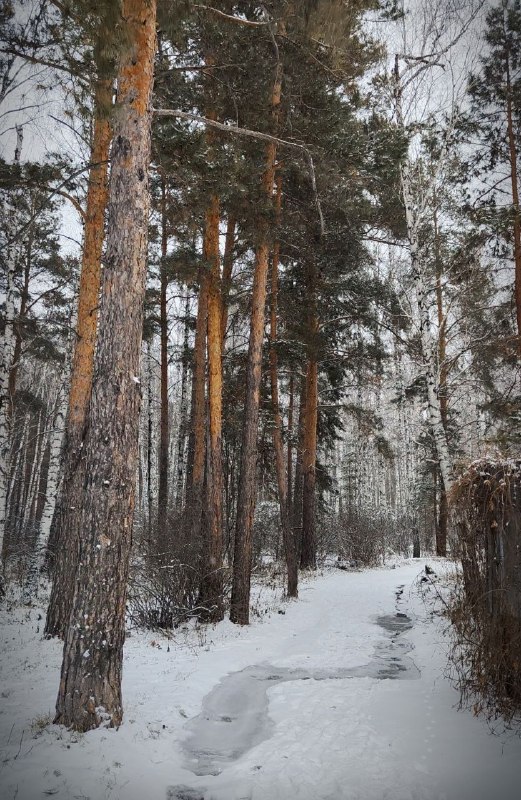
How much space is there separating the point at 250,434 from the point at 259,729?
4929mm

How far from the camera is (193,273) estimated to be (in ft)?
26.3

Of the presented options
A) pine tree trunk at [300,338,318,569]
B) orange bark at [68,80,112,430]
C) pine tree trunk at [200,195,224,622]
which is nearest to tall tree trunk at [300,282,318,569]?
pine tree trunk at [300,338,318,569]

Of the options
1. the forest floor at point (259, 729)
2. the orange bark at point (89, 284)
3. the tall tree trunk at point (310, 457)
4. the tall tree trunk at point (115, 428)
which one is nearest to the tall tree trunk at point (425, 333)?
the tall tree trunk at point (310, 457)

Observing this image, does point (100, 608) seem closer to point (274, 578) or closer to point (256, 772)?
point (256, 772)

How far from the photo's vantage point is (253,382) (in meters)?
8.28

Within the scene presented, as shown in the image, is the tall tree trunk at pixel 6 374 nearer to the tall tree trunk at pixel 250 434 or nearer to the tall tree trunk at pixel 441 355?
the tall tree trunk at pixel 250 434

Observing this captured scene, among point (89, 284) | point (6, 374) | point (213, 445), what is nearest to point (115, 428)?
point (89, 284)

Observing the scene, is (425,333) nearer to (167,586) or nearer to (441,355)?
(441,355)

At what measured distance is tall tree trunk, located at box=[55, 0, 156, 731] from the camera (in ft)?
12.0

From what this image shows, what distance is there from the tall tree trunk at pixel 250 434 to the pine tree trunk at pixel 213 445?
1.12 feet

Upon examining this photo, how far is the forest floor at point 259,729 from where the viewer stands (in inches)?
117

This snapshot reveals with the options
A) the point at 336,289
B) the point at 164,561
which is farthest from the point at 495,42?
the point at 164,561

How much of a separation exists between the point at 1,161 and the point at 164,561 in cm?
710

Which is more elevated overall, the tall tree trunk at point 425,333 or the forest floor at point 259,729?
the tall tree trunk at point 425,333
